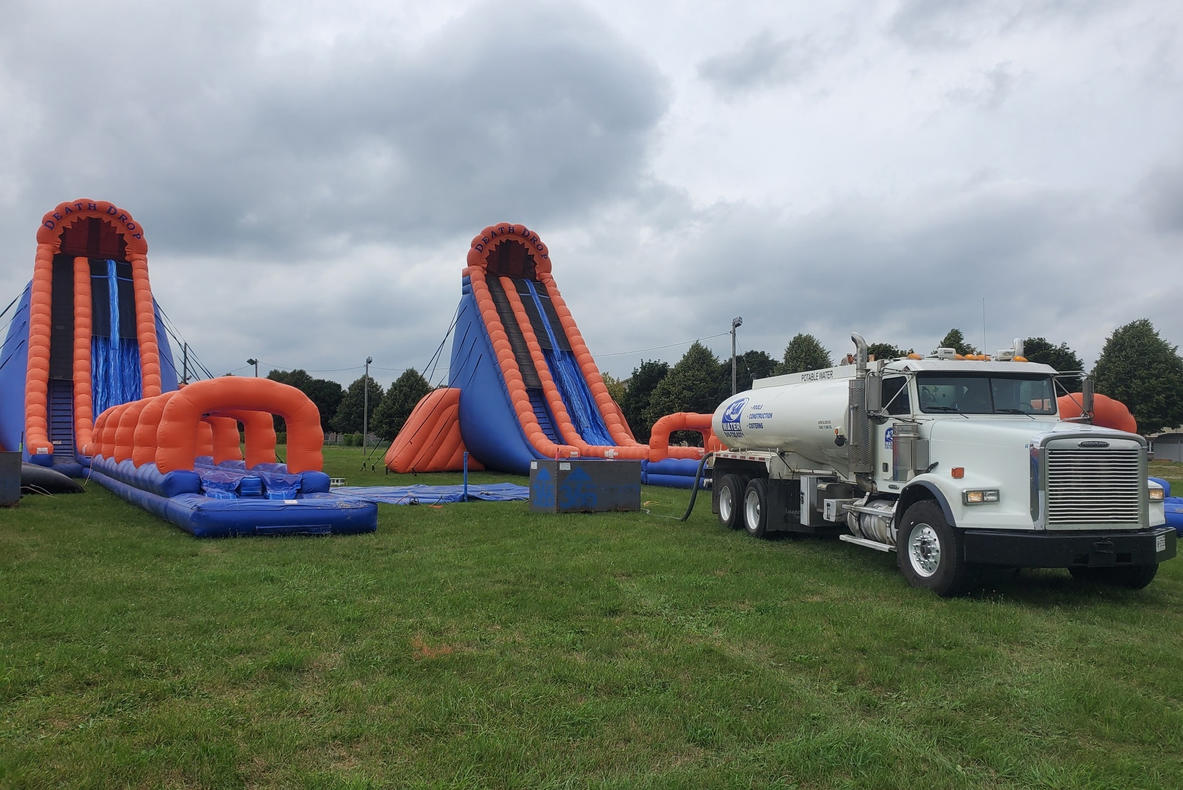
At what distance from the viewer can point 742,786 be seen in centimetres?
382

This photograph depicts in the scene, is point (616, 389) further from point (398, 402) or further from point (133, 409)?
point (133, 409)

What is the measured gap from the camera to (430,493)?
17297mm

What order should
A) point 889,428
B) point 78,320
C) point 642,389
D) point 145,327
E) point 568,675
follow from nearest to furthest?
point 568,675 → point 889,428 → point 78,320 → point 145,327 → point 642,389

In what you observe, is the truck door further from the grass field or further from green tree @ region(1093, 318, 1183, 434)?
green tree @ region(1093, 318, 1183, 434)

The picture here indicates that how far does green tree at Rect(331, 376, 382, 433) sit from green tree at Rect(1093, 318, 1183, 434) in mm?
55369

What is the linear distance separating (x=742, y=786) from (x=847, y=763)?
0.66 meters

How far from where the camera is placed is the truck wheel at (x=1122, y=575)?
8.05m

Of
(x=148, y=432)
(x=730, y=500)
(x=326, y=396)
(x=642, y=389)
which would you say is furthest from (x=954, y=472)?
(x=326, y=396)

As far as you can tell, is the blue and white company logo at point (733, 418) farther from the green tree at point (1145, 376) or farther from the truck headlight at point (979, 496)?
the green tree at point (1145, 376)

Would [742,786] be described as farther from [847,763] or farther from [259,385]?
Result: [259,385]

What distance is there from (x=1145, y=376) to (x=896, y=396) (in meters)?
40.2

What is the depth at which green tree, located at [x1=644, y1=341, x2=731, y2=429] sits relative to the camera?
159 feet

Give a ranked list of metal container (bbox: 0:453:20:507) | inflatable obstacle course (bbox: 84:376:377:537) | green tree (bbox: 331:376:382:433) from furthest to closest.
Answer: green tree (bbox: 331:376:382:433)
metal container (bbox: 0:453:20:507)
inflatable obstacle course (bbox: 84:376:377:537)

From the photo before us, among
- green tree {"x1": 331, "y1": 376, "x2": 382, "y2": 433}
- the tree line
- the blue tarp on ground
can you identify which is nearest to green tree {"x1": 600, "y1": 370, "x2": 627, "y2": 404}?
the tree line
